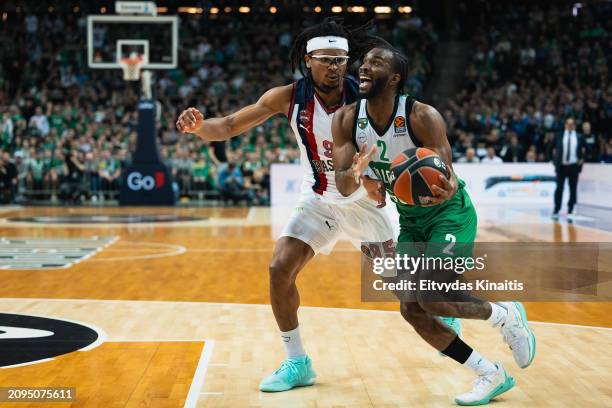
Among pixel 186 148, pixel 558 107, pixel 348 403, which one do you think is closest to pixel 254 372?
pixel 348 403

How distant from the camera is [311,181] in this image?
19.9ft

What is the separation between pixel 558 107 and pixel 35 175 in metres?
14.2

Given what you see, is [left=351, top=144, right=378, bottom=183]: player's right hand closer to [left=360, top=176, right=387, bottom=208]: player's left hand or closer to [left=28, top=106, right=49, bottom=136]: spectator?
[left=360, top=176, right=387, bottom=208]: player's left hand

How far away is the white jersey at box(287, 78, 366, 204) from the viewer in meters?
5.91

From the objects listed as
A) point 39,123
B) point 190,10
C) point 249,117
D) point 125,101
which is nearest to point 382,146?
point 249,117

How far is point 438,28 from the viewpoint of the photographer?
30.7 metres

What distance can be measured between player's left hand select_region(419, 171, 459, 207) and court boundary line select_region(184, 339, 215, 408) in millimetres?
Answer: 1706

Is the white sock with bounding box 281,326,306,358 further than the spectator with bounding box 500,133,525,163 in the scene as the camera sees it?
No

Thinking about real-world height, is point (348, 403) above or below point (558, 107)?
below

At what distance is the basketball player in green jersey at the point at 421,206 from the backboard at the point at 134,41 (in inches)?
671

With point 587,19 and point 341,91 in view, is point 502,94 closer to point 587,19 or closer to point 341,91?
point 587,19

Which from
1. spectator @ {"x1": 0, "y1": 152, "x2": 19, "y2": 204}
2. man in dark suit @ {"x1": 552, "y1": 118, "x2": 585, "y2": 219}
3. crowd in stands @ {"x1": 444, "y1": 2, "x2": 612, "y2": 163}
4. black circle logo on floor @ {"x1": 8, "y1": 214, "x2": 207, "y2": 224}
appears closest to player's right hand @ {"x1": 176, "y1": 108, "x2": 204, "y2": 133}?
black circle logo on floor @ {"x1": 8, "y1": 214, "x2": 207, "y2": 224}

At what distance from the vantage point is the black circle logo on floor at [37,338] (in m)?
6.30
